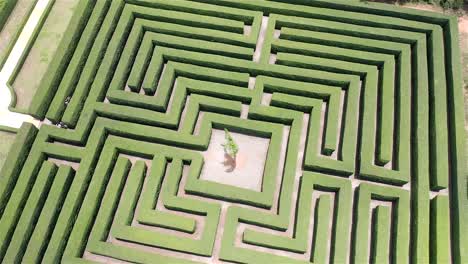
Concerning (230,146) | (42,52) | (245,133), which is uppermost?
(42,52)

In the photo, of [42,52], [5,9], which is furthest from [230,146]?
[5,9]

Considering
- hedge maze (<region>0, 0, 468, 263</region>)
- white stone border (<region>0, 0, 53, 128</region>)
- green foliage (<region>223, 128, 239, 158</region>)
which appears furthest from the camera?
white stone border (<region>0, 0, 53, 128</region>)

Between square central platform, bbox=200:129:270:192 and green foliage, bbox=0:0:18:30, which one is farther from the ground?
green foliage, bbox=0:0:18:30

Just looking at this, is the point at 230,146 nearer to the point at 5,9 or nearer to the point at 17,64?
the point at 17,64

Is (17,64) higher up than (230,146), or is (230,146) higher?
(17,64)

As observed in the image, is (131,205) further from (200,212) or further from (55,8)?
(55,8)

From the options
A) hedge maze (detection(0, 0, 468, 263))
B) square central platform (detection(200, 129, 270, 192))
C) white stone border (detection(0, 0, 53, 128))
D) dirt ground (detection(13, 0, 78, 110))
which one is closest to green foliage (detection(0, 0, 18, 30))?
white stone border (detection(0, 0, 53, 128))

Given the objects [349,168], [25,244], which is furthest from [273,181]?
[25,244]

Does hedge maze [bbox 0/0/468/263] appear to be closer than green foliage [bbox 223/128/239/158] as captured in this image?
Yes

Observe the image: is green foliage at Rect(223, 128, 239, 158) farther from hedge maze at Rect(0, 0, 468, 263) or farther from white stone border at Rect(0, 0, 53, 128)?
white stone border at Rect(0, 0, 53, 128)
